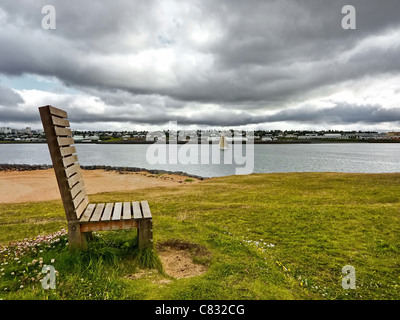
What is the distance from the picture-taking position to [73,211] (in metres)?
5.06

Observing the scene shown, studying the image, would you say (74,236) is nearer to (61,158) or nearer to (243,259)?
(61,158)

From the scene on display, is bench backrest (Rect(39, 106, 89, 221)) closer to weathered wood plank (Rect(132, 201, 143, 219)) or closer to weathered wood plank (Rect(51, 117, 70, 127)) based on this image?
weathered wood plank (Rect(51, 117, 70, 127))

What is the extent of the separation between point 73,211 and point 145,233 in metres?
1.49

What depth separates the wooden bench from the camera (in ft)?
16.1

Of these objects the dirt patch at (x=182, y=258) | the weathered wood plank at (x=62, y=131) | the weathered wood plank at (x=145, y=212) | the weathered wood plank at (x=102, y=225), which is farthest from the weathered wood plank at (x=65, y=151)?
the dirt patch at (x=182, y=258)

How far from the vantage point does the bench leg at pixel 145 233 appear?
5.34 metres

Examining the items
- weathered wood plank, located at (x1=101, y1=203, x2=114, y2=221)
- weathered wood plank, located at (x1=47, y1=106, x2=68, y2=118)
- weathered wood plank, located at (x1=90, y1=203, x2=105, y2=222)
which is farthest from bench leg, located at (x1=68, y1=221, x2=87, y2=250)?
weathered wood plank, located at (x1=47, y1=106, x2=68, y2=118)

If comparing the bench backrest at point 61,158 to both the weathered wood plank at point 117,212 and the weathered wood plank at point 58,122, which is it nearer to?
the weathered wood plank at point 58,122

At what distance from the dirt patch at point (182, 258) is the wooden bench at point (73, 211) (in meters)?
0.65

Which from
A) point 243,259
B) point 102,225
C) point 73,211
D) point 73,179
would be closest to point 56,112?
point 73,179

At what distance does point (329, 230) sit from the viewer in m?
7.82

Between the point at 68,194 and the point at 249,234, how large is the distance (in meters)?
5.04
